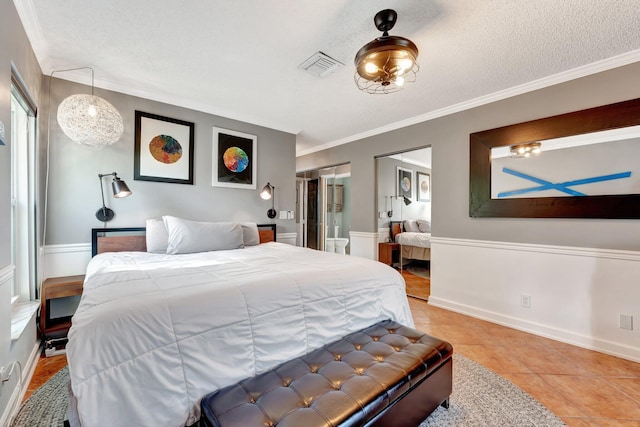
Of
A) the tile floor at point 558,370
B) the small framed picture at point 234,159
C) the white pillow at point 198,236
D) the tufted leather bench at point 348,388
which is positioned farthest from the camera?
the small framed picture at point 234,159

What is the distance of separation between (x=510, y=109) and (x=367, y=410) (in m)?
3.19

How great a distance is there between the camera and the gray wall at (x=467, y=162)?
2.29 m

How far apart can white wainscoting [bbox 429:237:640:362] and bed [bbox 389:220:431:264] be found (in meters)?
1.27

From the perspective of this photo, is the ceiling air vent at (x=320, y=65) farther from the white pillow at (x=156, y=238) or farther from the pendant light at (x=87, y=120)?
the white pillow at (x=156, y=238)

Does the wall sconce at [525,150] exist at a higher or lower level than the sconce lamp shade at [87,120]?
lower

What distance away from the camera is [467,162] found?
3184mm

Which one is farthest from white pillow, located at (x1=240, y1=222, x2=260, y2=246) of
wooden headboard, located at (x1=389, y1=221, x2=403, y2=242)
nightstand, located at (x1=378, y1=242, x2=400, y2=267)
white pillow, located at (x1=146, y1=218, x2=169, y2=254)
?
wooden headboard, located at (x1=389, y1=221, x2=403, y2=242)

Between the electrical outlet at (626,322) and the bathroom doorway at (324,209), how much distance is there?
12.4 ft

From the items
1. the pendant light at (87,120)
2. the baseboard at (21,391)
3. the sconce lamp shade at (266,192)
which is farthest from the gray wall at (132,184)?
the baseboard at (21,391)

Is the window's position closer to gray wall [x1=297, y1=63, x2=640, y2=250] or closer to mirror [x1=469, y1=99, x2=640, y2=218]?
gray wall [x1=297, y1=63, x2=640, y2=250]

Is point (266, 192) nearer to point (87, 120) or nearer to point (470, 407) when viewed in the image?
point (87, 120)

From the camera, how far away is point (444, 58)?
2.28 m

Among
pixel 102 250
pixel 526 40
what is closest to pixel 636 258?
pixel 526 40

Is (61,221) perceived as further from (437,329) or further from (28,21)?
(437,329)
